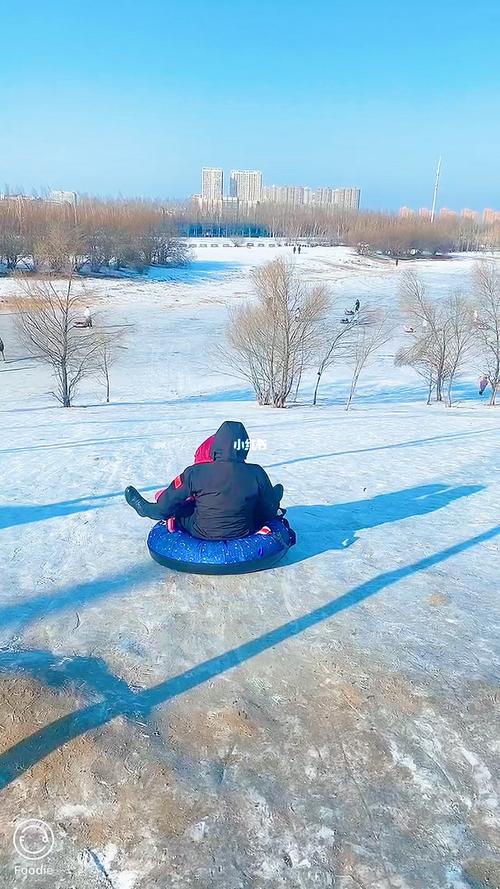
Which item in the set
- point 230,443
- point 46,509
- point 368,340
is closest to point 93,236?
point 368,340

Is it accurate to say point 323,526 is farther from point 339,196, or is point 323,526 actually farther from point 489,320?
point 339,196

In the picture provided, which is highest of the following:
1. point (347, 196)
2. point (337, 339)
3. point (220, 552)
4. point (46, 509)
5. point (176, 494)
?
point (347, 196)

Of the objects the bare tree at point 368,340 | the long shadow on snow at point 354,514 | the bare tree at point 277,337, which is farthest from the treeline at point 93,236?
the long shadow on snow at point 354,514

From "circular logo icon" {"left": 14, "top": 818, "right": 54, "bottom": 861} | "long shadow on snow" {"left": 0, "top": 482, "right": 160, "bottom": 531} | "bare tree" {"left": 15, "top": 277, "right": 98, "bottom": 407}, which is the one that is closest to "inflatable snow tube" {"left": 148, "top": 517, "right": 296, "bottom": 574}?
"long shadow on snow" {"left": 0, "top": 482, "right": 160, "bottom": 531}

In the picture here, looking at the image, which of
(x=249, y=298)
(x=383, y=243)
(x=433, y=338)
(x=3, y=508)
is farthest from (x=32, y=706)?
(x=383, y=243)

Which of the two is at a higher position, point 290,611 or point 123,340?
point 290,611

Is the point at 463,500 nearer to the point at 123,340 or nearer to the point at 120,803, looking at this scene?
the point at 120,803
